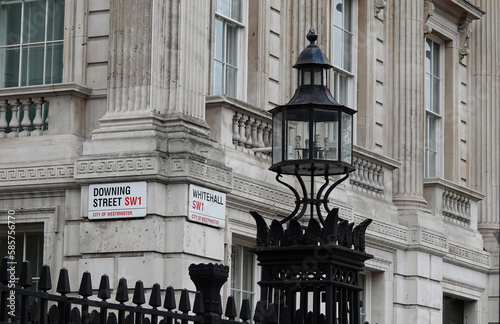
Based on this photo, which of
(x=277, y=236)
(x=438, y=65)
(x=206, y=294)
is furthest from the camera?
(x=438, y=65)

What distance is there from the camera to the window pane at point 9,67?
18125 mm

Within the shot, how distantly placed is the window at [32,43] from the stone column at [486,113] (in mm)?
11407

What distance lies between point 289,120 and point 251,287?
722 cm

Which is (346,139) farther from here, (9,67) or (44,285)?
(9,67)

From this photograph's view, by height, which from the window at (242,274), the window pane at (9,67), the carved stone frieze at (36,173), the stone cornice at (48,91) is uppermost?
the window pane at (9,67)

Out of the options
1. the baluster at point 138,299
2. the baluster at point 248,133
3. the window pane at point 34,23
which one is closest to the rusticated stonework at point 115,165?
the window pane at point 34,23

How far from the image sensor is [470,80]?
27.6 meters

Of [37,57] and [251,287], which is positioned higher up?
[37,57]

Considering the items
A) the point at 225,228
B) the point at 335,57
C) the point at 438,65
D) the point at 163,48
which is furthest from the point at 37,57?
the point at 438,65

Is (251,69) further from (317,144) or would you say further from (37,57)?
(317,144)

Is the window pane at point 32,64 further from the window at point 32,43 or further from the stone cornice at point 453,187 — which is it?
the stone cornice at point 453,187

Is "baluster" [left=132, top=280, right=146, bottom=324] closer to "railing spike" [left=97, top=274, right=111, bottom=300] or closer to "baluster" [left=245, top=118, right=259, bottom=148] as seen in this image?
"railing spike" [left=97, top=274, right=111, bottom=300]

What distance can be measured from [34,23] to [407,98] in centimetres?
804

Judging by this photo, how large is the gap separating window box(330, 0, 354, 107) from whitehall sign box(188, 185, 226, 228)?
18.5ft
